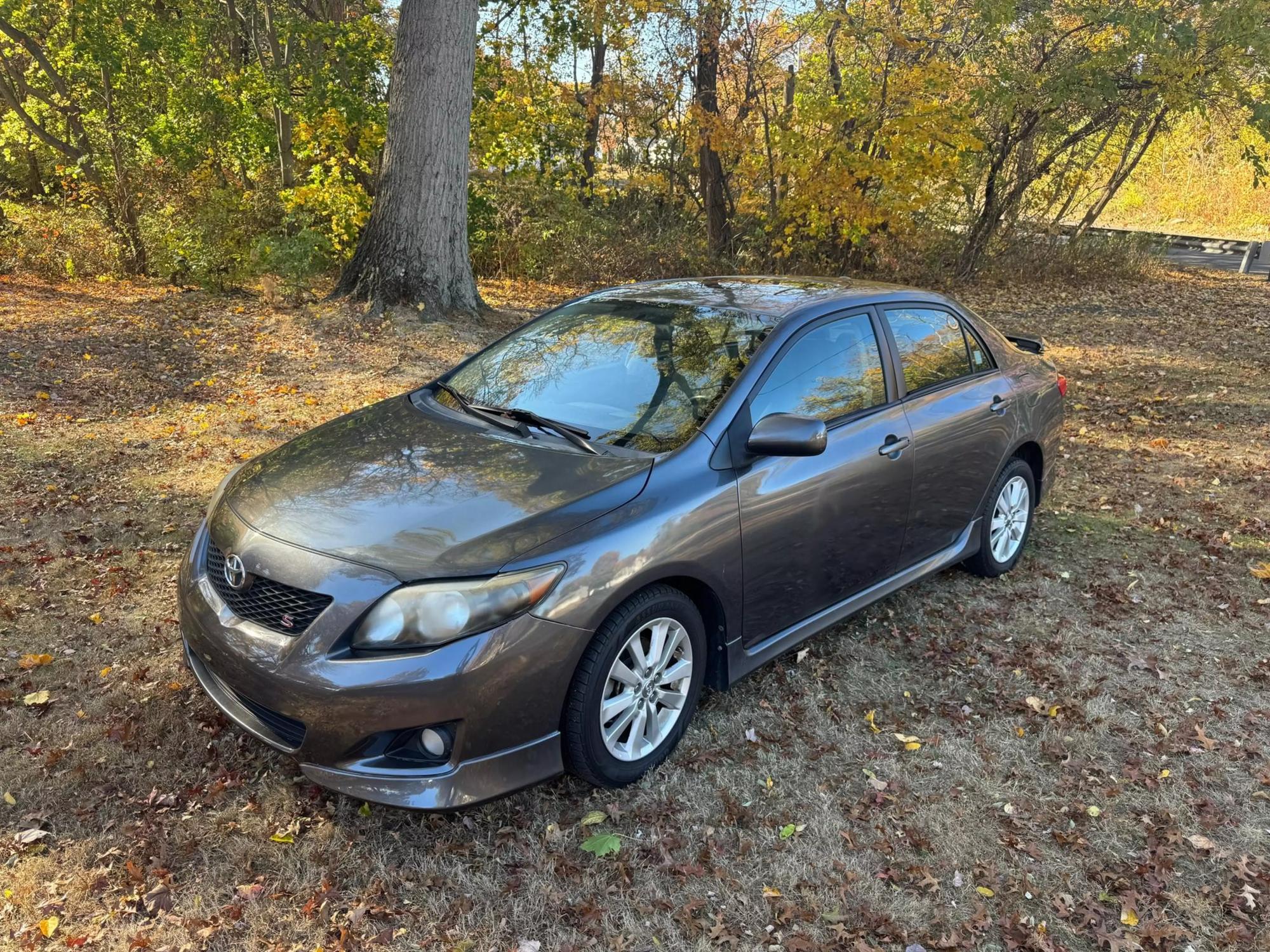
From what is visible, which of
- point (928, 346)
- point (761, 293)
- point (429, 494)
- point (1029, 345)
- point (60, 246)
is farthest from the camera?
point (60, 246)

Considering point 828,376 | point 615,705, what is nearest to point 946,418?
point 828,376

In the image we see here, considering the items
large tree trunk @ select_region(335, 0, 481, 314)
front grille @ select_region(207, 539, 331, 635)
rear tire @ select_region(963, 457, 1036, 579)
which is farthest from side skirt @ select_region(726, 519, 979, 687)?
large tree trunk @ select_region(335, 0, 481, 314)

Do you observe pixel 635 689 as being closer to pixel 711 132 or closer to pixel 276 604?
pixel 276 604

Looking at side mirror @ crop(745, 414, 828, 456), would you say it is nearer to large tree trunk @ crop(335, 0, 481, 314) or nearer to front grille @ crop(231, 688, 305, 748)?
front grille @ crop(231, 688, 305, 748)

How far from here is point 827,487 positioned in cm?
361

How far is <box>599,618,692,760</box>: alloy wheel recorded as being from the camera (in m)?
3.00

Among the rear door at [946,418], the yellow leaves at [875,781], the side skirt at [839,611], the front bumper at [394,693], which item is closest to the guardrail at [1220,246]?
the rear door at [946,418]

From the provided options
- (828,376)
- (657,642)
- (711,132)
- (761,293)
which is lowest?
(657,642)

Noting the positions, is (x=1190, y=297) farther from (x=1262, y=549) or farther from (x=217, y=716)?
(x=217, y=716)

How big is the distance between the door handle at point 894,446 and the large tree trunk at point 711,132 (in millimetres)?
10776

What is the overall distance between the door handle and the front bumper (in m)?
1.73

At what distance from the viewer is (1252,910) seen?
2805 millimetres

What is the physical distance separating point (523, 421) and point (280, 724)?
1.42 m

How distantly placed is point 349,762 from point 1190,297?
1823cm
